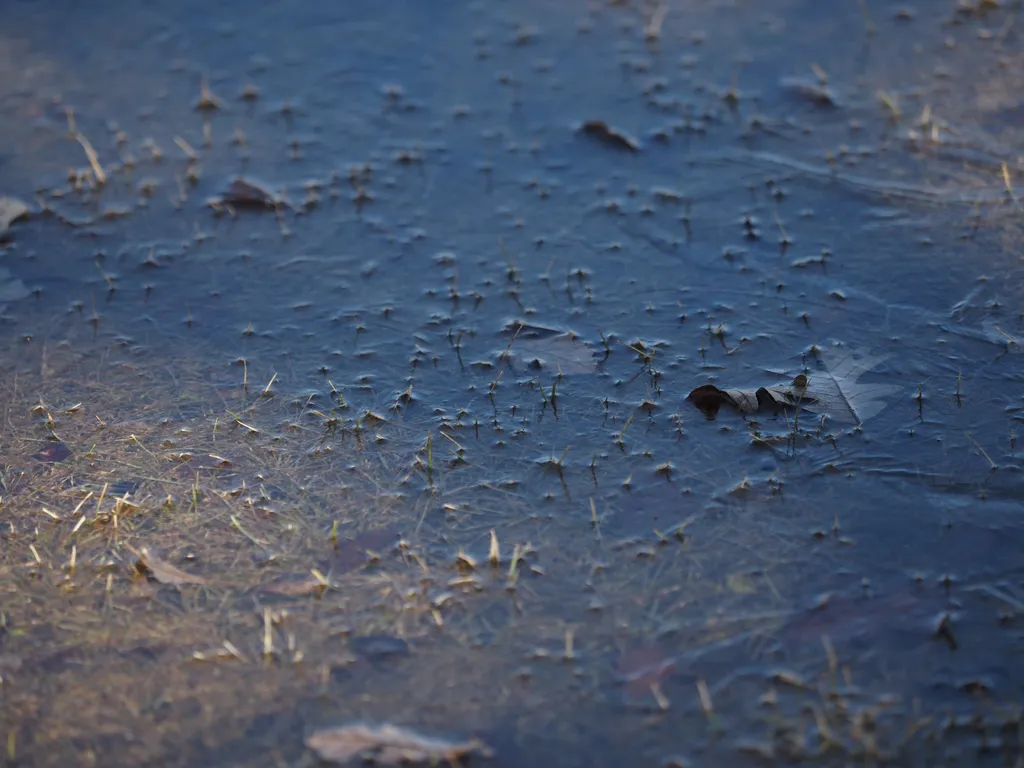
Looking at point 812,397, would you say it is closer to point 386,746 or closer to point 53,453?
point 386,746

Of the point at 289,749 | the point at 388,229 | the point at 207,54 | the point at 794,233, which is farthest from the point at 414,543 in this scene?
Answer: the point at 207,54

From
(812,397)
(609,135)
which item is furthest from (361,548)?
(609,135)

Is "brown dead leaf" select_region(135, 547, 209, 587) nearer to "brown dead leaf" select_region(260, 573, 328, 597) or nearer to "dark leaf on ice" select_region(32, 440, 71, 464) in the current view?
"brown dead leaf" select_region(260, 573, 328, 597)

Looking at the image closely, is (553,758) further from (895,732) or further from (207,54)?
(207,54)

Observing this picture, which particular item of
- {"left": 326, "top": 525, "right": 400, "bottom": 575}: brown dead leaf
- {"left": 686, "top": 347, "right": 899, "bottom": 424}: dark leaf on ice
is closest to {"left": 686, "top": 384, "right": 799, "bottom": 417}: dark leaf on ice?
{"left": 686, "top": 347, "right": 899, "bottom": 424}: dark leaf on ice

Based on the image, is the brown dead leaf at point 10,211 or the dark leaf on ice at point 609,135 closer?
the brown dead leaf at point 10,211

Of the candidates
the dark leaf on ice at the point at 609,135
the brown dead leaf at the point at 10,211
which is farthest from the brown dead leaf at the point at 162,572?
the dark leaf on ice at the point at 609,135

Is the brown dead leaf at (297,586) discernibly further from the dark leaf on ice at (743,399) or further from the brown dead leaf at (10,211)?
the brown dead leaf at (10,211)
